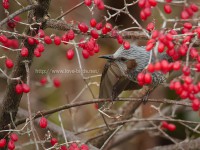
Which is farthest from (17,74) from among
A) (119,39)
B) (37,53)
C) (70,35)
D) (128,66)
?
(128,66)

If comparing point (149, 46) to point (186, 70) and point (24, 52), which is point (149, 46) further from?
point (24, 52)

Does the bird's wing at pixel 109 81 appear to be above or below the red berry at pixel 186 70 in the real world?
below

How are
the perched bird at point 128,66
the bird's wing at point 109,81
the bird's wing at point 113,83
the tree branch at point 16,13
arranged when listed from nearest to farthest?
the tree branch at point 16,13, the perched bird at point 128,66, the bird's wing at point 113,83, the bird's wing at point 109,81

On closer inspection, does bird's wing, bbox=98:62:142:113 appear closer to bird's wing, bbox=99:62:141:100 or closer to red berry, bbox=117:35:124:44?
bird's wing, bbox=99:62:141:100

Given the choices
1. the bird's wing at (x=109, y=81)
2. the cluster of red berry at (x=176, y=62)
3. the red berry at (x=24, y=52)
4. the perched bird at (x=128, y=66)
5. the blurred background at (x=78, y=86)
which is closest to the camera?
the cluster of red berry at (x=176, y=62)

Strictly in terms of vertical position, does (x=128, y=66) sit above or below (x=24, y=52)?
below

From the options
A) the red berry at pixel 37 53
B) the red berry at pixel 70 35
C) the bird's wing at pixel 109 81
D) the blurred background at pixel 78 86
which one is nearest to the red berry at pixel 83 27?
the red berry at pixel 70 35

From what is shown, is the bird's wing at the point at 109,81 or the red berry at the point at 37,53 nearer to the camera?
the red berry at the point at 37,53

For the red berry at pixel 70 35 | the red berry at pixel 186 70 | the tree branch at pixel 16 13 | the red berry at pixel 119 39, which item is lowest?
the red berry at pixel 186 70

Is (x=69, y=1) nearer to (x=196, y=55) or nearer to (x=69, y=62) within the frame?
(x=69, y=62)

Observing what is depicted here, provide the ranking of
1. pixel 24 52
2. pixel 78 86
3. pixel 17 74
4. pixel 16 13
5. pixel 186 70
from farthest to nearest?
pixel 78 86 → pixel 17 74 → pixel 24 52 → pixel 16 13 → pixel 186 70

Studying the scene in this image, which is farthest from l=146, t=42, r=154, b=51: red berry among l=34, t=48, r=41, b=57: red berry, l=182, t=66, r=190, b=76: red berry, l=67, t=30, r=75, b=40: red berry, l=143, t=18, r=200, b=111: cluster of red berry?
l=34, t=48, r=41, b=57: red berry

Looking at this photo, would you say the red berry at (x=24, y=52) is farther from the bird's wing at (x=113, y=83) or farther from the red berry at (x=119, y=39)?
the bird's wing at (x=113, y=83)

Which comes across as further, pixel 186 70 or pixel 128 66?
pixel 128 66
